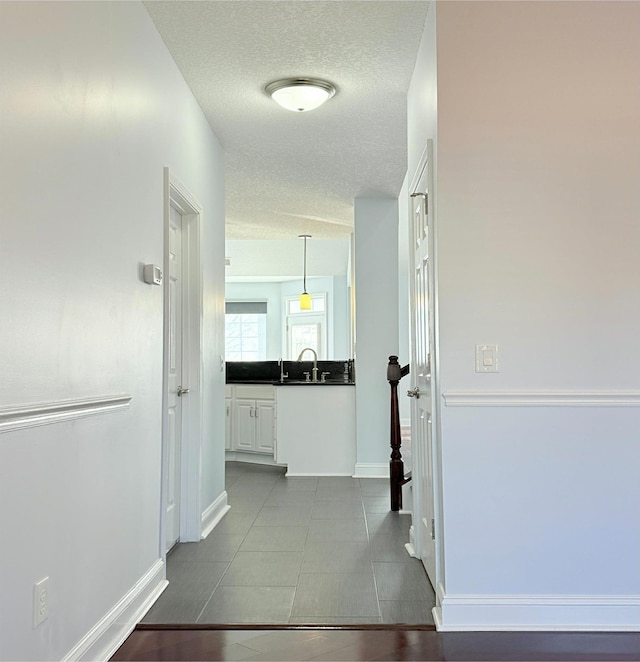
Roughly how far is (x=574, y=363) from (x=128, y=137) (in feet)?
6.60

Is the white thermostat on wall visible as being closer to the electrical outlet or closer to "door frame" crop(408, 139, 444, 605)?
"door frame" crop(408, 139, 444, 605)

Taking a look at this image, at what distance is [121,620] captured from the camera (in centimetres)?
243

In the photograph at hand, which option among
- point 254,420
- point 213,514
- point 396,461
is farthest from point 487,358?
point 254,420

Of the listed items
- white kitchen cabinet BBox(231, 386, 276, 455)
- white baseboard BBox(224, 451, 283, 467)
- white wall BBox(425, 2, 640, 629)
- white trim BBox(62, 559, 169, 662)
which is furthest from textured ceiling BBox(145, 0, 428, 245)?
white baseboard BBox(224, 451, 283, 467)

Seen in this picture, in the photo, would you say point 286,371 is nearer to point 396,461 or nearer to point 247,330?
point 396,461

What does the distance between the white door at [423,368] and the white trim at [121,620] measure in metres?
1.24

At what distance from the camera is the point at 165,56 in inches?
125

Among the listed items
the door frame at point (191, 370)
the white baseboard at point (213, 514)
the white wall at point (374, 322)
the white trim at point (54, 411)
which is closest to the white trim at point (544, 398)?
the white trim at point (54, 411)

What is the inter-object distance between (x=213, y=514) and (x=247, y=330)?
834 centimetres

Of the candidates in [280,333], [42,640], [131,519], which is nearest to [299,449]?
[131,519]

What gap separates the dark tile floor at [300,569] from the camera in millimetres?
2672

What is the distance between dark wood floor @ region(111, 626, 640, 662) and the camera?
2266 millimetres

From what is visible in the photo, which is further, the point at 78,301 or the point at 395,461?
the point at 395,461

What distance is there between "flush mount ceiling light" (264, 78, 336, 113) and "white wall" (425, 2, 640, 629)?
3.70 feet
